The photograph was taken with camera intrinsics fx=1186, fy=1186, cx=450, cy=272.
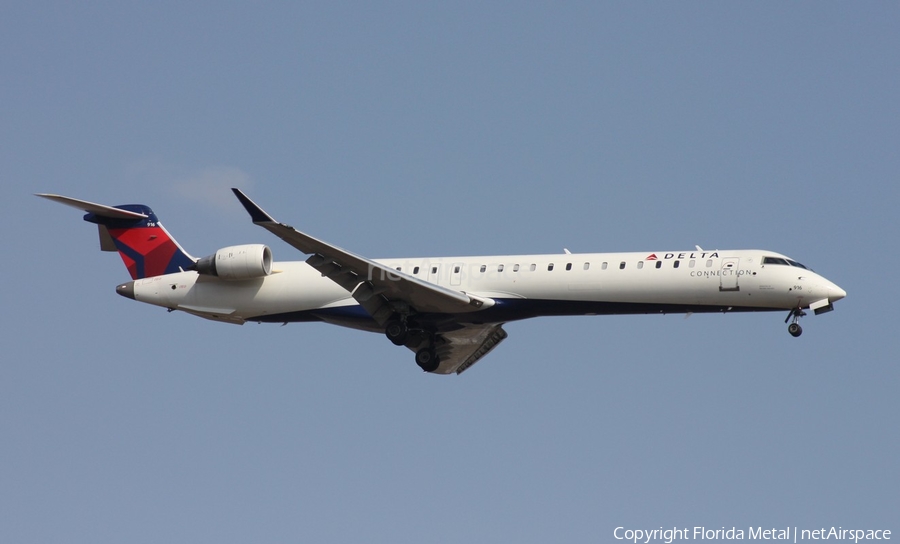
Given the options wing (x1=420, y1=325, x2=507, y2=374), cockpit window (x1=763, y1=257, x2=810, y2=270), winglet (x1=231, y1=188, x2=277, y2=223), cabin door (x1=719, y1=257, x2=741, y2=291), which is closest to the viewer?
winglet (x1=231, y1=188, x2=277, y2=223)

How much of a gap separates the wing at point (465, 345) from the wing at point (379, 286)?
1.80 meters

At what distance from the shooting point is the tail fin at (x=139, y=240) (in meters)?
29.9

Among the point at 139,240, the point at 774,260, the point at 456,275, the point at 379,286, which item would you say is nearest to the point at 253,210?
the point at 379,286

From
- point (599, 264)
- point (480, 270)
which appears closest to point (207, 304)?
point (480, 270)

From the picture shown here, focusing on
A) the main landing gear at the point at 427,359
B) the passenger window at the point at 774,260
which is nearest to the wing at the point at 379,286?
the main landing gear at the point at 427,359

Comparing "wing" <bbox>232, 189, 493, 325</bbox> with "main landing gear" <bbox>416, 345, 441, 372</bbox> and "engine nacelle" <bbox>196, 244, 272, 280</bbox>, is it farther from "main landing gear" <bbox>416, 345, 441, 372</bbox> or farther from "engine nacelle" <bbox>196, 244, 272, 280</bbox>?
"engine nacelle" <bbox>196, 244, 272, 280</bbox>

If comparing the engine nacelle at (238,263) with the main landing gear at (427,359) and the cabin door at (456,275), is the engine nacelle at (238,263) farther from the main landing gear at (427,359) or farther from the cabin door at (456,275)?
the cabin door at (456,275)

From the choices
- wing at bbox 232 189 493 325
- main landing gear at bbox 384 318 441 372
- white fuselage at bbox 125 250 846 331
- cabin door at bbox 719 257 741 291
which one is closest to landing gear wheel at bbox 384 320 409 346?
main landing gear at bbox 384 318 441 372

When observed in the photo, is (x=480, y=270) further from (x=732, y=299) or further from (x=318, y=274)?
(x=732, y=299)

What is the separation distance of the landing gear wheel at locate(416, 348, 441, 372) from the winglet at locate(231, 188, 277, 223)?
21.9ft

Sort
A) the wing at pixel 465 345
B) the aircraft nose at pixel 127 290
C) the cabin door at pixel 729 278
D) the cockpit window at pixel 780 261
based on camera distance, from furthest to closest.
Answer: the aircraft nose at pixel 127 290 → the wing at pixel 465 345 → the cockpit window at pixel 780 261 → the cabin door at pixel 729 278

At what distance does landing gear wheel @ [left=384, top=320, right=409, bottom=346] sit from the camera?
27.7 metres

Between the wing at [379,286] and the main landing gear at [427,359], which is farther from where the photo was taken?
the main landing gear at [427,359]

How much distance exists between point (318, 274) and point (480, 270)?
393cm
